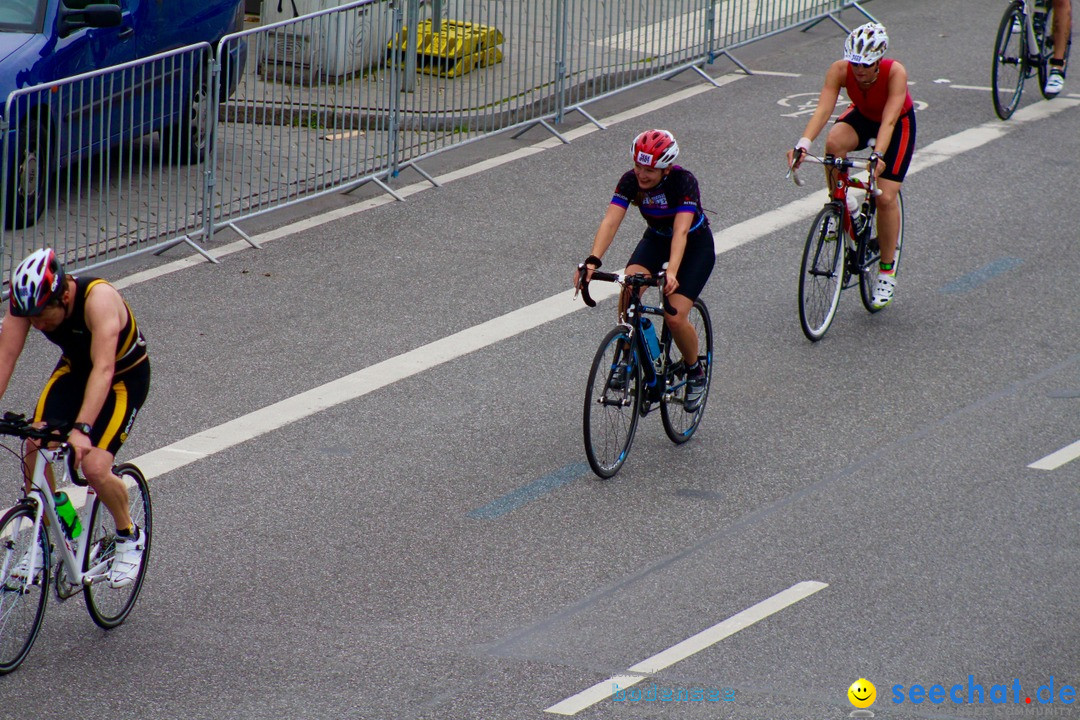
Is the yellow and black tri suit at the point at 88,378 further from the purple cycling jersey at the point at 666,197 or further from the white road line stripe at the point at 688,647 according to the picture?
the purple cycling jersey at the point at 666,197

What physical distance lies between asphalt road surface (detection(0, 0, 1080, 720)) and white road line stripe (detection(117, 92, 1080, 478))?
37mm

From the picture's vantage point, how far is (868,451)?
8352 millimetres

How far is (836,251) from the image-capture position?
32.7 feet

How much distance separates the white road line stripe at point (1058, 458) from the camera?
811 centimetres

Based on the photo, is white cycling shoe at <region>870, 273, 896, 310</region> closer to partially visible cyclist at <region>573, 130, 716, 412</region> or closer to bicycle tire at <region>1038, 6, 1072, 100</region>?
partially visible cyclist at <region>573, 130, 716, 412</region>

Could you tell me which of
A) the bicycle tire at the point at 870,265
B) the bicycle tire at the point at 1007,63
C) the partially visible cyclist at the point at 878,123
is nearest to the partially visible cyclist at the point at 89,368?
the partially visible cyclist at the point at 878,123

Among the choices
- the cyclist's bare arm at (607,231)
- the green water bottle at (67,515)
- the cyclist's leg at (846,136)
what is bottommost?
the green water bottle at (67,515)

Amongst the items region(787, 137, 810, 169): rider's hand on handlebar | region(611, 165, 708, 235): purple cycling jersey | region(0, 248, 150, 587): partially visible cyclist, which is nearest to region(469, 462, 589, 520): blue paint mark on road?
region(611, 165, 708, 235): purple cycling jersey

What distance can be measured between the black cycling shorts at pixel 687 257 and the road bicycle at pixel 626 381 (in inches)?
10.7

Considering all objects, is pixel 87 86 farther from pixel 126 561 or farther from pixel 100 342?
pixel 126 561

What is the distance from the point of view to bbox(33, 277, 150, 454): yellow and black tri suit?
630cm

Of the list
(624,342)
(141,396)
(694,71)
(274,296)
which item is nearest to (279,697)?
(141,396)

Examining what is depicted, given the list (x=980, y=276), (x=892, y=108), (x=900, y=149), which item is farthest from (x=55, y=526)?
(x=980, y=276)

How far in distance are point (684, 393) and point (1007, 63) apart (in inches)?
289
